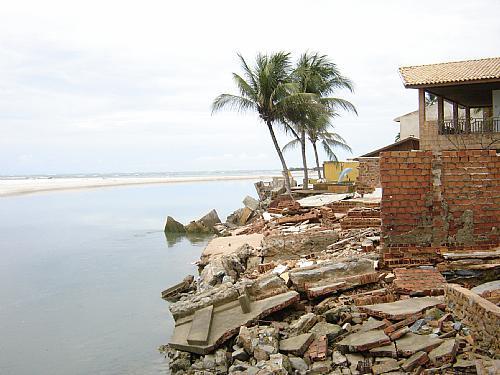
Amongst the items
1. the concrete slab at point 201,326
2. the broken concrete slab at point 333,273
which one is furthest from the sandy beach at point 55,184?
the broken concrete slab at point 333,273

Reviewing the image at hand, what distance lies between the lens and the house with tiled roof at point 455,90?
19750 mm

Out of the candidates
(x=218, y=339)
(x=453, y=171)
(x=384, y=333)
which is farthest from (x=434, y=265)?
(x=218, y=339)

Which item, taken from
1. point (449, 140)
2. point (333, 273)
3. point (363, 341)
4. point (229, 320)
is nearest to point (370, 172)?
point (449, 140)

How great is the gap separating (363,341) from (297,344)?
83 centimetres

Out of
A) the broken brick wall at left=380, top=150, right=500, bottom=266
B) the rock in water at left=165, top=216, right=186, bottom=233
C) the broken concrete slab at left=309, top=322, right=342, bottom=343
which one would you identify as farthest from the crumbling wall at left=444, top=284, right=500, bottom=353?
the rock in water at left=165, top=216, right=186, bottom=233

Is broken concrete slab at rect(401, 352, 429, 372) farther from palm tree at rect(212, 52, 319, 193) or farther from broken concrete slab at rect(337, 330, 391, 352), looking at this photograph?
palm tree at rect(212, 52, 319, 193)

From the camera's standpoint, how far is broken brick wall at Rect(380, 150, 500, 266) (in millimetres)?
7426

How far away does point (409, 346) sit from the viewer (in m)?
5.42

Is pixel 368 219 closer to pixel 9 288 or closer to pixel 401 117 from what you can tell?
pixel 9 288

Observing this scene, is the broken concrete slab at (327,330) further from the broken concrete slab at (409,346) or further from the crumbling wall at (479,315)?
the crumbling wall at (479,315)

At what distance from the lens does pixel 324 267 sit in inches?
302

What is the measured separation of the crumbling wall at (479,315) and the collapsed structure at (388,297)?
0.01 metres

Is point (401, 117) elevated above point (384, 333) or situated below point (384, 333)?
above

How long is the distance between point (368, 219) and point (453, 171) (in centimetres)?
370
